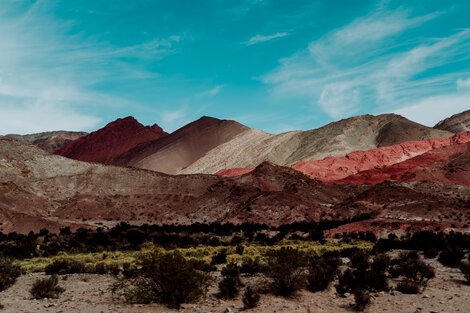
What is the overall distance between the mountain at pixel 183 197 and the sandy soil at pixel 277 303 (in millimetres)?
34055

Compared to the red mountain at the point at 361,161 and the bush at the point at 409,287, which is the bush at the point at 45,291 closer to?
the bush at the point at 409,287

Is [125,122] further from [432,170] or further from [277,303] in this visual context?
[277,303]

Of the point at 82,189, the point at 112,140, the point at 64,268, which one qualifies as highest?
the point at 112,140

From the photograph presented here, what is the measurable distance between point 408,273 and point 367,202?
158 ft

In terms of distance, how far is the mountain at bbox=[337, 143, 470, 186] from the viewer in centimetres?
8844

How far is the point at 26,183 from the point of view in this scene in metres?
80.1

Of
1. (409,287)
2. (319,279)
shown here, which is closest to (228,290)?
(319,279)

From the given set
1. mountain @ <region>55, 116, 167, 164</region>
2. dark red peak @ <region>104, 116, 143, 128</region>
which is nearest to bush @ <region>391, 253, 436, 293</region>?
mountain @ <region>55, 116, 167, 164</region>

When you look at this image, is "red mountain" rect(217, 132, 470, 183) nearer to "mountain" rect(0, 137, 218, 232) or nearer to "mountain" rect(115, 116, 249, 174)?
"mountain" rect(0, 137, 218, 232)

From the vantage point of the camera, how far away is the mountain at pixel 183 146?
144875 mm

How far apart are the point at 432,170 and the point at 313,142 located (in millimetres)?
47978

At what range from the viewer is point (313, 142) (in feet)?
449

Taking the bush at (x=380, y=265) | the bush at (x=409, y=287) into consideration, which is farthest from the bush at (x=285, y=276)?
the bush at (x=380, y=265)

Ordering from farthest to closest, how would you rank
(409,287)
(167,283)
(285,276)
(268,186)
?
(268,186) < (409,287) < (285,276) < (167,283)
